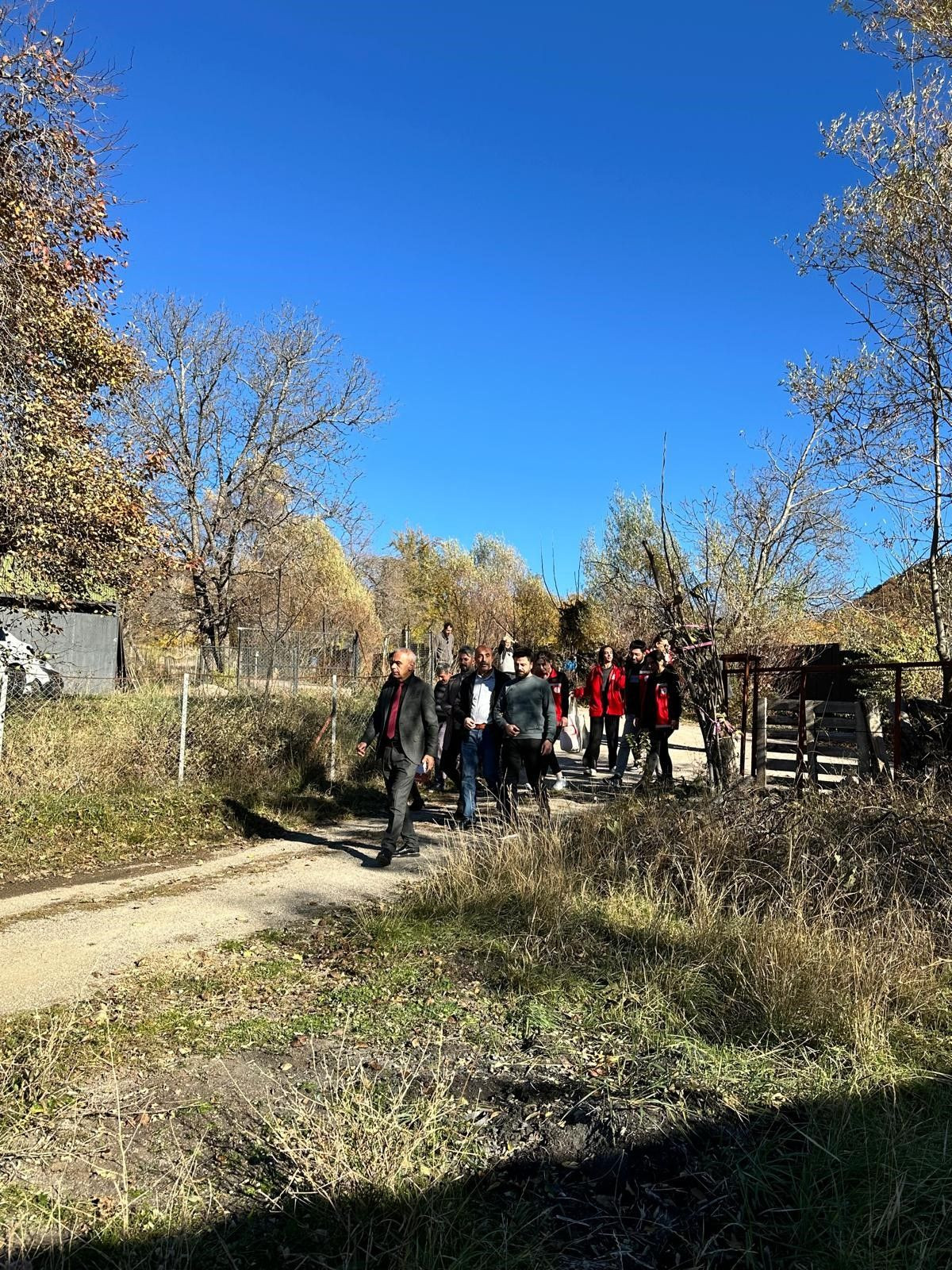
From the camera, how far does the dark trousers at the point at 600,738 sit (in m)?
11.9

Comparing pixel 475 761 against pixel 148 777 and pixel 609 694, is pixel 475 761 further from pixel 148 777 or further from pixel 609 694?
pixel 609 694

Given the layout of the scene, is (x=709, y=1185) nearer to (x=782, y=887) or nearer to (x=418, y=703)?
(x=782, y=887)

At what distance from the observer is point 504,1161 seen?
8.89ft

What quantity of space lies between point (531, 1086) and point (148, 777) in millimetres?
6820

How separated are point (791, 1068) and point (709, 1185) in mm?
717

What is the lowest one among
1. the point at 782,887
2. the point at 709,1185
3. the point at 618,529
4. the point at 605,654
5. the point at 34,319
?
the point at 709,1185

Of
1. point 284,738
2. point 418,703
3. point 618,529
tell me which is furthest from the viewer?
point 618,529

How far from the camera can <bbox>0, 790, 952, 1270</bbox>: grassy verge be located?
7.80 ft

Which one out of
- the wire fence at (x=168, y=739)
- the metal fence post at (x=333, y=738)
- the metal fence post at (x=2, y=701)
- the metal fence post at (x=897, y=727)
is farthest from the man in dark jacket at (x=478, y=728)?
the metal fence post at (x=2, y=701)

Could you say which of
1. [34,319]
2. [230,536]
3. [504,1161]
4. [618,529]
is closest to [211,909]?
[504,1161]

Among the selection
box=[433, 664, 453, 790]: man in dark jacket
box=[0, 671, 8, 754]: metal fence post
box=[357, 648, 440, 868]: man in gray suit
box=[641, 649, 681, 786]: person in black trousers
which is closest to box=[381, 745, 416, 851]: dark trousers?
box=[357, 648, 440, 868]: man in gray suit

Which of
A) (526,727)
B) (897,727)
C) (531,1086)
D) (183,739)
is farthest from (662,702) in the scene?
(531,1086)

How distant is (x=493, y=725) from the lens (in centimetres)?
827

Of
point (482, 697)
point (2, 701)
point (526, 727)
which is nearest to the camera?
point (526, 727)
